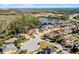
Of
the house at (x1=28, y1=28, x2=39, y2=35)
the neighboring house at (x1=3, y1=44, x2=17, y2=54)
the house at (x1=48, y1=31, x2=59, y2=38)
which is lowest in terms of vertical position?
the neighboring house at (x1=3, y1=44, x2=17, y2=54)

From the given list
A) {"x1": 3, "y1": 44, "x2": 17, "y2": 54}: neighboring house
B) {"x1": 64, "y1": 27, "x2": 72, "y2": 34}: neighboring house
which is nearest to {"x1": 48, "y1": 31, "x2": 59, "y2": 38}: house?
{"x1": 64, "y1": 27, "x2": 72, "y2": 34}: neighboring house

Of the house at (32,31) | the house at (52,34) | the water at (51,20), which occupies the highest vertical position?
the water at (51,20)

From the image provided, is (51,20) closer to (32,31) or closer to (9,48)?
(32,31)

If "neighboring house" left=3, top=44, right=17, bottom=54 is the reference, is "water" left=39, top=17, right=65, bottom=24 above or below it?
above

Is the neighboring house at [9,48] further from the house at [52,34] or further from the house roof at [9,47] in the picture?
the house at [52,34]

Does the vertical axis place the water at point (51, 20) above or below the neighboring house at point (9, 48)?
above

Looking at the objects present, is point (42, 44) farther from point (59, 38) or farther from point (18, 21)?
point (18, 21)

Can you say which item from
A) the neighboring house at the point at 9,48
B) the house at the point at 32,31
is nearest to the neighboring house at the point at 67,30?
the house at the point at 32,31

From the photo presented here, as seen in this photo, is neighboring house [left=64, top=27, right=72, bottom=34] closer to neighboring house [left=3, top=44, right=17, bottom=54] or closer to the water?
the water

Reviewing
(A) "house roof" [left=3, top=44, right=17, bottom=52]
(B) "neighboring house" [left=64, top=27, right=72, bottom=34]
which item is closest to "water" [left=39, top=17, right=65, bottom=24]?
(B) "neighboring house" [left=64, top=27, right=72, bottom=34]

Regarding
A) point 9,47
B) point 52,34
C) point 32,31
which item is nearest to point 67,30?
point 52,34
